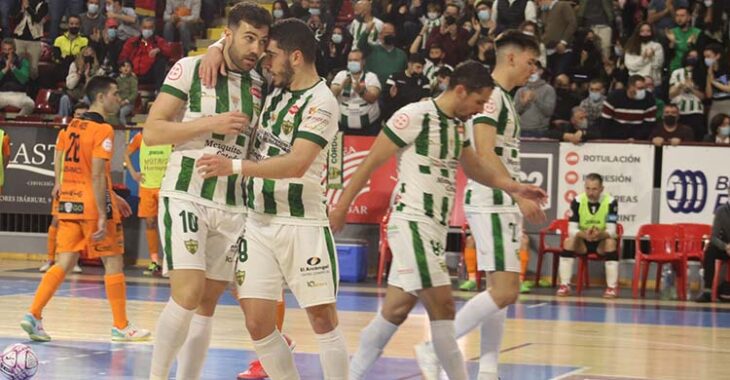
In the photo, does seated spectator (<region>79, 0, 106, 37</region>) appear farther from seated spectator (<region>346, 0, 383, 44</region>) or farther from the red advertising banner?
the red advertising banner

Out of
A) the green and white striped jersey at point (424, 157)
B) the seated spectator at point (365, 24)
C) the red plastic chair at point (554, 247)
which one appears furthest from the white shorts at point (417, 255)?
the seated spectator at point (365, 24)

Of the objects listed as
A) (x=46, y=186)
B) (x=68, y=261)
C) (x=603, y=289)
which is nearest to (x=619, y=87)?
(x=603, y=289)

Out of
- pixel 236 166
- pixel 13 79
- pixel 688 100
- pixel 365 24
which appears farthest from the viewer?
pixel 13 79

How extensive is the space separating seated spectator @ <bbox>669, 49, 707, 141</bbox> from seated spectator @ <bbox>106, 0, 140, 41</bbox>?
32.3ft

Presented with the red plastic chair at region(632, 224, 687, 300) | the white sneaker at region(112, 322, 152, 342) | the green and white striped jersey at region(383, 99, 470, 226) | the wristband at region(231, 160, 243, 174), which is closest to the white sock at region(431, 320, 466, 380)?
the green and white striped jersey at region(383, 99, 470, 226)

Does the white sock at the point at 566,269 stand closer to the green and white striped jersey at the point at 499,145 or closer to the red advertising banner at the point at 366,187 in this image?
the red advertising banner at the point at 366,187

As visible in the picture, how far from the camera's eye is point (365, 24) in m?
21.0

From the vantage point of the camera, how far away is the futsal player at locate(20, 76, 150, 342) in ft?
35.5

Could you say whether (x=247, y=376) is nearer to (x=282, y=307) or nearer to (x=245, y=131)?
(x=282, y=307)

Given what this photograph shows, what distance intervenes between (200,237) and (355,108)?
1201cm

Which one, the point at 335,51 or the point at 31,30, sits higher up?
the point at 31,30

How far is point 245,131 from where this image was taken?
23.8ft

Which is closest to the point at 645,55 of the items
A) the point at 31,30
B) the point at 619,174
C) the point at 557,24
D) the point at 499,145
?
the point at 557,24

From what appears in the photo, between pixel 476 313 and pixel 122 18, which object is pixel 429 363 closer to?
pixel 476 313
